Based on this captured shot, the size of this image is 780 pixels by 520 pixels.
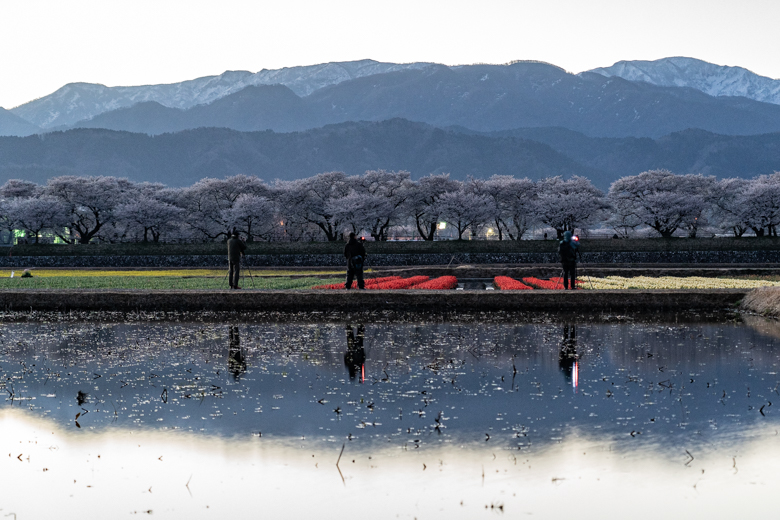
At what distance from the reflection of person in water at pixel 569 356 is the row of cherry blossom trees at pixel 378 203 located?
78.1 meters

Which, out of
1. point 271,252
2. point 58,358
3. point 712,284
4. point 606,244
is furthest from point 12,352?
point 606,244

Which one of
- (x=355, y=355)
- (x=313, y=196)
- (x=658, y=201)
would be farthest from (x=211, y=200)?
(x=355, y=355)

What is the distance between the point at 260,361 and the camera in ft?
50.3

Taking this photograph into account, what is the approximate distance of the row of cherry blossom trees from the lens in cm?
9850

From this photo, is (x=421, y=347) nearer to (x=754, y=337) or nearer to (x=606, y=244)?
(x=754, y=337)

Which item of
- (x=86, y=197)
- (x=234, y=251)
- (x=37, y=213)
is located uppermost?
(x=86, y=197)

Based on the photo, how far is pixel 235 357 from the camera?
15.8 m

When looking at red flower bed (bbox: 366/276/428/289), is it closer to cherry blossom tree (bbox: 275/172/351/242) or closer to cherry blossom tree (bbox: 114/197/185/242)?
cherry blossom tree (bbox: 114/197/185/242)

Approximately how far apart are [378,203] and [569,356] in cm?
8647

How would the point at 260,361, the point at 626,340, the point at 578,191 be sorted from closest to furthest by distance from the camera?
the point at 260,361
the point at 626,340
the point at 578,191

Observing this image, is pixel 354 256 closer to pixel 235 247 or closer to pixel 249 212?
pixel 235 247

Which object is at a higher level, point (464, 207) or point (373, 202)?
point (373, 202)

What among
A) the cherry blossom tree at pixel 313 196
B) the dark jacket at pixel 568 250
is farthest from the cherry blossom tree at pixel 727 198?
the dark jacket at pixel 568 250

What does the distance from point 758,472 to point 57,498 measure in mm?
7112
